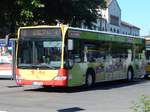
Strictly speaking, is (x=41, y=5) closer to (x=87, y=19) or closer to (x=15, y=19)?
(x=15, y=19)

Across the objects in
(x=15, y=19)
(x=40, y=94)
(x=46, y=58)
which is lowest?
(x=40, y=94)

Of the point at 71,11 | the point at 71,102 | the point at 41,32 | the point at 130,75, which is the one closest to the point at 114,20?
the point at 71,11

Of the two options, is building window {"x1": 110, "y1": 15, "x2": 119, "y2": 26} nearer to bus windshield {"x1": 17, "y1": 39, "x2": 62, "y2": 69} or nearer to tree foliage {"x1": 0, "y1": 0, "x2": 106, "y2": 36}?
tree foliage {"x1": 0, "y1": 0, "x2": 106, "y2": 36}

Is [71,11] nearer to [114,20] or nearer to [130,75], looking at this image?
[130,75]

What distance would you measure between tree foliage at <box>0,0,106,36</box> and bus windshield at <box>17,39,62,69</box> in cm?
1310

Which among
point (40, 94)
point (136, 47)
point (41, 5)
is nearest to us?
point (40, 94)

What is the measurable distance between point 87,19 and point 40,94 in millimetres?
20055

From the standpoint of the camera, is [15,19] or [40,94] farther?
[15,19]

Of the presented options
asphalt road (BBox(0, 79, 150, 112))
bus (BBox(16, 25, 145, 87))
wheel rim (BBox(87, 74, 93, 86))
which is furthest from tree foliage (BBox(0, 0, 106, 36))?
asphalt road (BBox(0, 79, 150, 112))

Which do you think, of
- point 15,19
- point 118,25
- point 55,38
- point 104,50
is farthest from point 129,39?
point 118,25

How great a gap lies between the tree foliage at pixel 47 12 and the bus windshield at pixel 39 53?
13.1 metres

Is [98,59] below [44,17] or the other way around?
below

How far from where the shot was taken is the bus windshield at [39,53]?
826 inches

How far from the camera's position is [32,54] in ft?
70.5
